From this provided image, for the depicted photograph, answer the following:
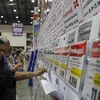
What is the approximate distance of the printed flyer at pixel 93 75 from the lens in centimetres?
47

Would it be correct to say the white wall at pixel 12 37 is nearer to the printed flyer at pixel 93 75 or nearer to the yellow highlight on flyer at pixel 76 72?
the yellow highlight on flyer at pixel 76 72

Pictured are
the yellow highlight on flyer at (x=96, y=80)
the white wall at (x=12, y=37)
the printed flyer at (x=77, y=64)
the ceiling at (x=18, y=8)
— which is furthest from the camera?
the white wall at (x=12, y=37)

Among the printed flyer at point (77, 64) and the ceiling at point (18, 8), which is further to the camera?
the ceiling at point (18, 8)

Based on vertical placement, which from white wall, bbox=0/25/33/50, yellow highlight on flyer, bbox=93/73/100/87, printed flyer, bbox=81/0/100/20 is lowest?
yellow highlight on flyer, bbox=93/73/100/87

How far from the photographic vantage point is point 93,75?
49 centimetres

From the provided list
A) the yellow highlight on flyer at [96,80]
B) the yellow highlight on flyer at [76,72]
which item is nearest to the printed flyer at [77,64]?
the yellow highlight on flyer at [76,72]

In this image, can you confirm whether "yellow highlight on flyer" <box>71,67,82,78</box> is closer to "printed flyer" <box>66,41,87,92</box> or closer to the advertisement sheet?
"printed flyer" <box>66,41,87,92</box>

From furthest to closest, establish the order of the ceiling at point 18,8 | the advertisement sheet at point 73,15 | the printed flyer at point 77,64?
the ceiling at point 18,8 → the advertisement sheet at point 73,15 → the printed flyer at point 77,64

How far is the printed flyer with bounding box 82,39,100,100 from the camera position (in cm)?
47

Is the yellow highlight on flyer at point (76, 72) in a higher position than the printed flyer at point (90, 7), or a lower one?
lower

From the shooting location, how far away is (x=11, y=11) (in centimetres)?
2203

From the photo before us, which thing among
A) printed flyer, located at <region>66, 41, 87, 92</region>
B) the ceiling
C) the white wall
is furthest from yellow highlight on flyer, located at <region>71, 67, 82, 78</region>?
the white wall

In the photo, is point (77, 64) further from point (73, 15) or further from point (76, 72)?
point (73, 15)

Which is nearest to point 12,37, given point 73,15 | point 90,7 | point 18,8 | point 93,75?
point 18,8
